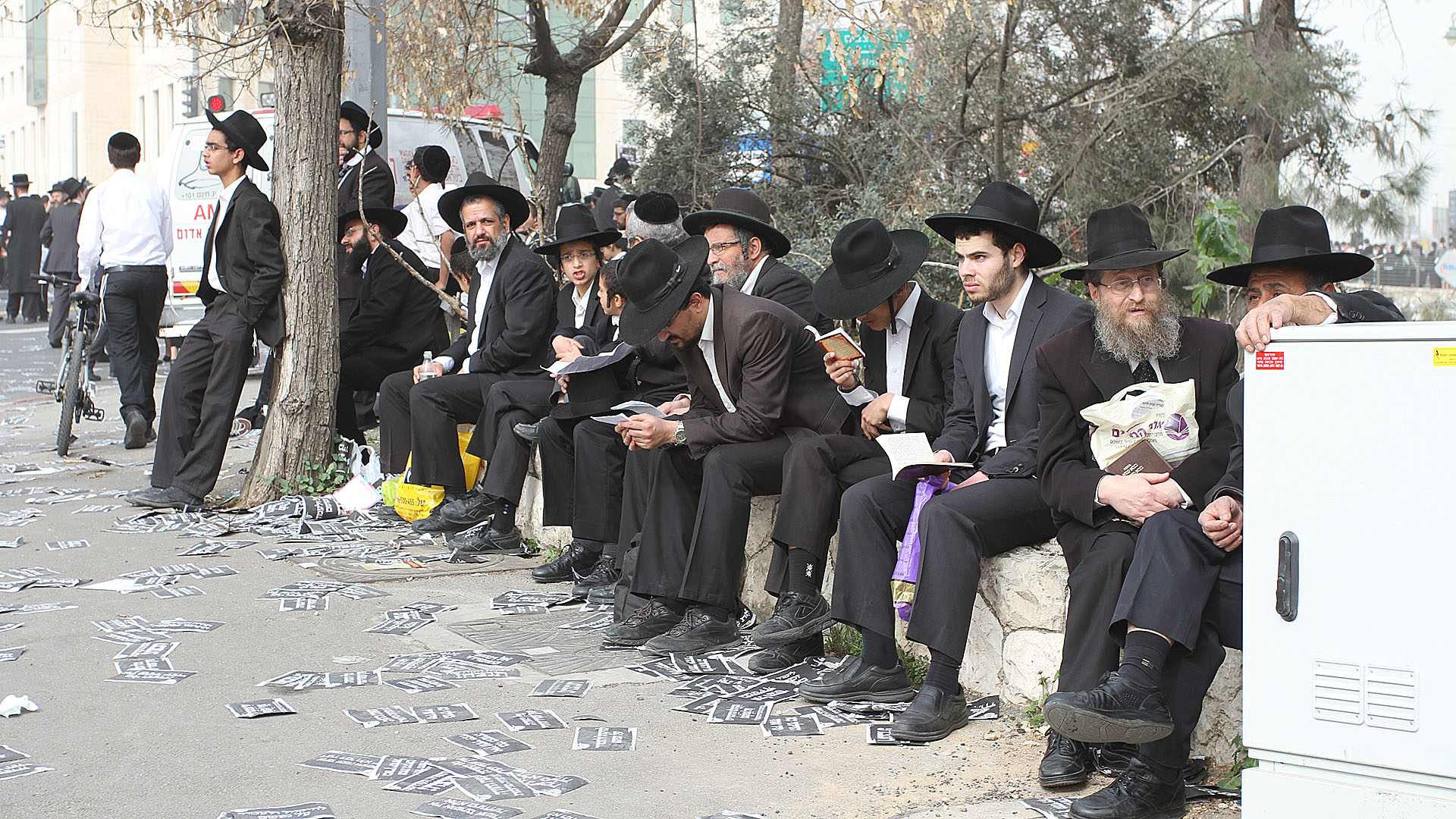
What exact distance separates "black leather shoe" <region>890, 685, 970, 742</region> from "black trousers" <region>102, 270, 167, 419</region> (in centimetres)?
821

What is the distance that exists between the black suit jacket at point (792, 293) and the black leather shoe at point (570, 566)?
5.06ft

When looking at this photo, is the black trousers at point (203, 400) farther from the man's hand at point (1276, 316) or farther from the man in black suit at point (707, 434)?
the man's hand at point (1276, 316)

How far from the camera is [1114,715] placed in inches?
142

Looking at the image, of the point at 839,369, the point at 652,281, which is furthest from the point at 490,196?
the point at 839,369

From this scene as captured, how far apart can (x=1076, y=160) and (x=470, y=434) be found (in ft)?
22.5

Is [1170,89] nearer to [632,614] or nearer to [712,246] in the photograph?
[712,246]

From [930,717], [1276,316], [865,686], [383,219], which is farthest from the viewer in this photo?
[383,219]

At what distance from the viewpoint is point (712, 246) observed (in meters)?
6.58

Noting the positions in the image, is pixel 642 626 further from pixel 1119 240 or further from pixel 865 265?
pixel 1119 240

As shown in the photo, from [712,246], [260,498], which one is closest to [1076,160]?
[712,246]

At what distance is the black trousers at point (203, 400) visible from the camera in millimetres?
8383

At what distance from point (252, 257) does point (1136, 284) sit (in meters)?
5.97

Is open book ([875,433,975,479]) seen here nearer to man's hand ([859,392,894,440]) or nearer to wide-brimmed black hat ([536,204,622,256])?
man's hand ([859,392,894,440])

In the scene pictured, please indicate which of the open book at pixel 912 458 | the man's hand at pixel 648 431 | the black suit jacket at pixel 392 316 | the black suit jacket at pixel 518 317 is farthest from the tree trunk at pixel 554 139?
the open book at pixel 912 458
